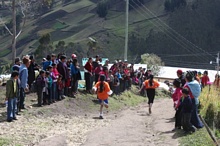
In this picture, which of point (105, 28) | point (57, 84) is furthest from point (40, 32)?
point (57, 84)

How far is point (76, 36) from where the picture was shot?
113 metres

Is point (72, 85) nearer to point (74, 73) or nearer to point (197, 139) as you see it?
point (74, 73)

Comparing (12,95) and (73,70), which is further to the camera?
(73,70)

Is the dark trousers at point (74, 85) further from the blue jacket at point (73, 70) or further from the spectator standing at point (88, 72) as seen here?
the spectator standing at point (88, 72)

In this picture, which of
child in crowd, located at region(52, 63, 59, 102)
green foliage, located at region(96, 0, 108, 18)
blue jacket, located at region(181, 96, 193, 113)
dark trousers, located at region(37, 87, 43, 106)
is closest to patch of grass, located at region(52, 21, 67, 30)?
green foliage, located at region(96, 0, 108, 18)

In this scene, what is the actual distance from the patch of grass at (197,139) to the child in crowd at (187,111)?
33cm

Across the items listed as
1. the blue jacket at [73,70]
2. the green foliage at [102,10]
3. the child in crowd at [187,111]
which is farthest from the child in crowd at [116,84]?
the green foliage at [102,10]

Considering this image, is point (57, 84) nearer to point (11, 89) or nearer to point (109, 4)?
point (11, 89)

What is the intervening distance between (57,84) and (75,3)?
427 feet

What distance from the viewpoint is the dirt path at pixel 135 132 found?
40.9 feet

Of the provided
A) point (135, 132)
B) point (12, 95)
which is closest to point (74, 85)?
point (12, 95)

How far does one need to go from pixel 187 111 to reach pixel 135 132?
1.92m

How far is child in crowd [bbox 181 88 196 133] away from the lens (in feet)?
44.1

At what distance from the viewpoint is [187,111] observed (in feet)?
44.4
